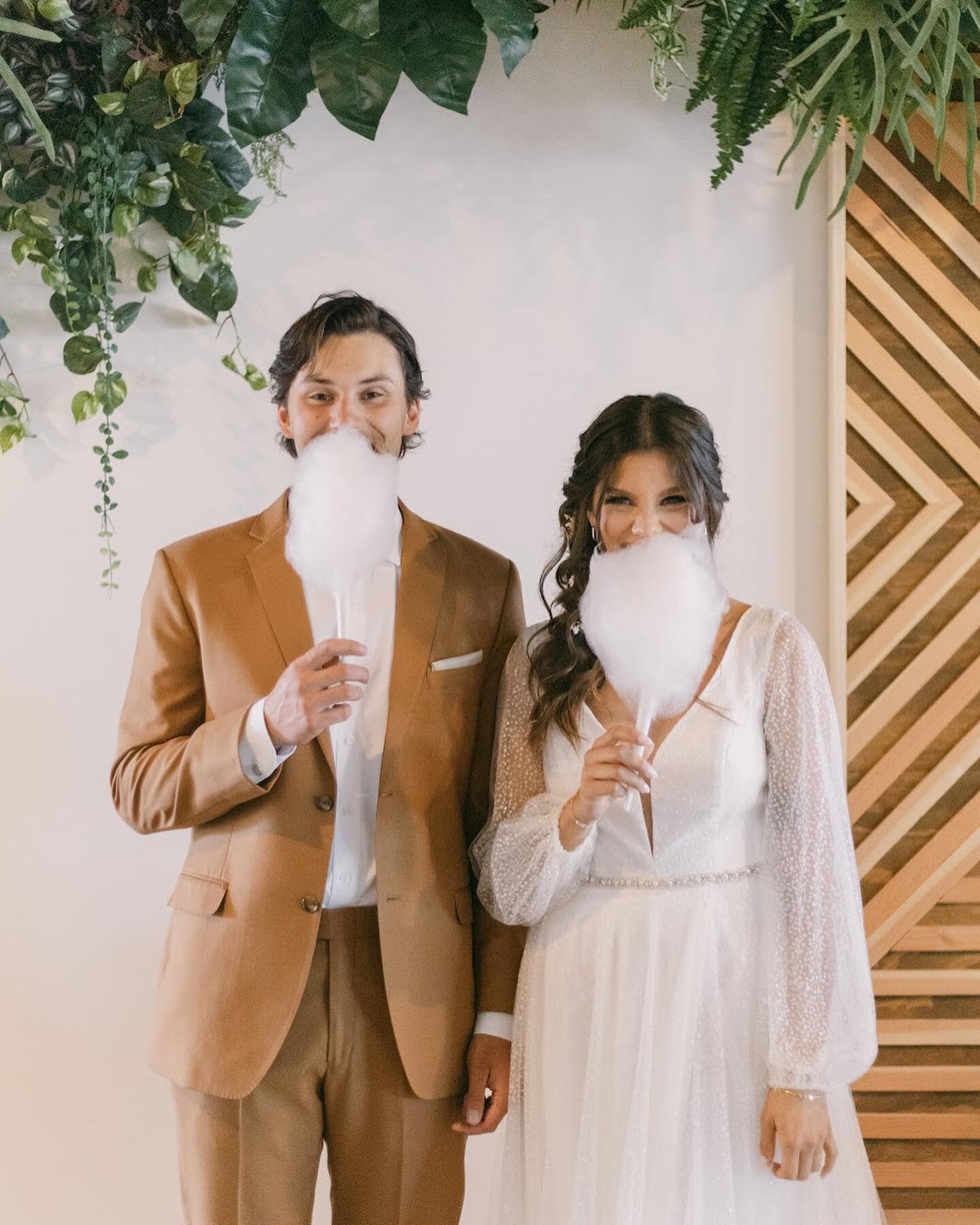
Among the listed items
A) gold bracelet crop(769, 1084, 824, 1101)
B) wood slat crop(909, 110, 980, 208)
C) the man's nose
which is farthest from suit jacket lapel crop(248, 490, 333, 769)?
wood slat crop(909, 110, 980, 208)

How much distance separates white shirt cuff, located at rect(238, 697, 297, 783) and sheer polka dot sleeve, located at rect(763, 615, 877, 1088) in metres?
0.69

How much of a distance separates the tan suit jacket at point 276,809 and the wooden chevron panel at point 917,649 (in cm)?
102

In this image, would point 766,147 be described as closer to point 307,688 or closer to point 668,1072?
point 307,688

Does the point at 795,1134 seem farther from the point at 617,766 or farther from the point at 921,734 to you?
the point at 921,734

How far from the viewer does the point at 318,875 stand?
1.76 metres

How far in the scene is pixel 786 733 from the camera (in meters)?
1.73

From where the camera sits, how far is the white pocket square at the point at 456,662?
1.87 m

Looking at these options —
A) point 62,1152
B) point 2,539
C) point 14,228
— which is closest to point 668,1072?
point 62,1152

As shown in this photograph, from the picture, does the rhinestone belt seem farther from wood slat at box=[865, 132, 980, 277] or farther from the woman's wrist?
wood slat at box=[865, 132, 980, 277]

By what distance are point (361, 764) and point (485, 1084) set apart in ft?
1.65

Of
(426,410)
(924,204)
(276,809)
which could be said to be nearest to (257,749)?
(276,809)

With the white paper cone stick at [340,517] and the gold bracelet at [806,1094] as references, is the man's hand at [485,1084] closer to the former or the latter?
the gold bracelet at [806,1094]

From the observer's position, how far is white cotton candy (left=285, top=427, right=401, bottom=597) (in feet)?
5.25

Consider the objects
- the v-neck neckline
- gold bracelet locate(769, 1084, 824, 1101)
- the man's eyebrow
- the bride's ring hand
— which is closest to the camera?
the bride's ring hand
